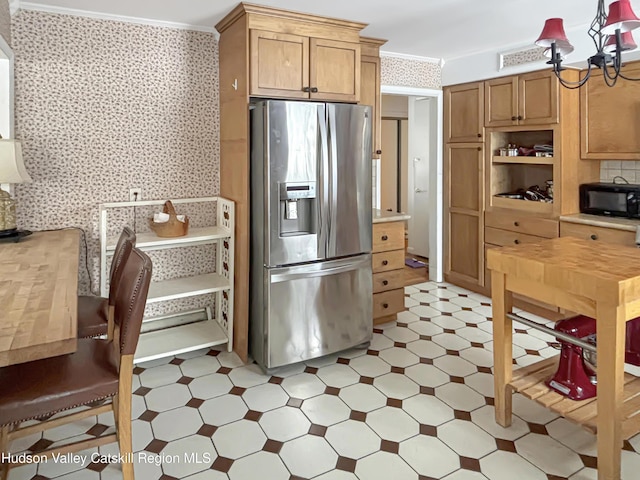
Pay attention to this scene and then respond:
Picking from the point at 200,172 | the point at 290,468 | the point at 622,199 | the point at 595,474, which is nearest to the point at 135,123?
the point at 200,172

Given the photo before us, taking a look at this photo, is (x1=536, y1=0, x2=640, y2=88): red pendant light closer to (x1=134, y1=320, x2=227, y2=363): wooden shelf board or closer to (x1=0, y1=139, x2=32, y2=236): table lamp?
(x1=134, y1=320, x2=227, y2=363): wooden shelf board

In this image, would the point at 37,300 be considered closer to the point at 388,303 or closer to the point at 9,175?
the point at 9,175

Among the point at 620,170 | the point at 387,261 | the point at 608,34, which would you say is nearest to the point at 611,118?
the point at 620,170

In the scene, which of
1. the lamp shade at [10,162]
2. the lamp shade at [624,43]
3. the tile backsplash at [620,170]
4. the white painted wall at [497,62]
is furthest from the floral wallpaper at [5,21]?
the tile backsplash at [620,170]

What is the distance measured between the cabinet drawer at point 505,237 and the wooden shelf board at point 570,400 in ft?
5.79

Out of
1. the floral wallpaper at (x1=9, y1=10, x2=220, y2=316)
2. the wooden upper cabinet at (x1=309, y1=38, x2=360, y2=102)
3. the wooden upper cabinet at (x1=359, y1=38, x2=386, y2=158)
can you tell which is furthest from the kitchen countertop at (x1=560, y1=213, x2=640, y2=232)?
the floral wallpaper at (x1=9, y1=10, x2=220, y2=316)

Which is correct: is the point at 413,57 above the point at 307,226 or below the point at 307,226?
above

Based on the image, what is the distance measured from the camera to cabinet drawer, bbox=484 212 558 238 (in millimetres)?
3842

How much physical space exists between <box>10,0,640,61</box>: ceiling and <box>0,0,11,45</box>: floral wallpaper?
4.5 inches

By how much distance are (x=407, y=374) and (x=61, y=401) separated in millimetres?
2047

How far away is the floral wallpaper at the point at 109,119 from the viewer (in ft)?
9.62

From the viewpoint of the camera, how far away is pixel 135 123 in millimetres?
3238

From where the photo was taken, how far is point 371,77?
385cm

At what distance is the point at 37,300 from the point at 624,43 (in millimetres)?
2633
